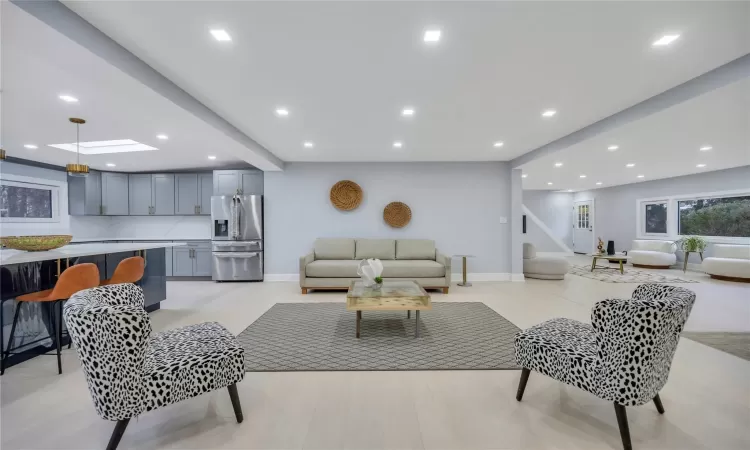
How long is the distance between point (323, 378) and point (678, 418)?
2248mm

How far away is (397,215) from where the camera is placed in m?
6.24

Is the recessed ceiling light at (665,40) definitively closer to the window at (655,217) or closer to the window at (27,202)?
the window at (27,202)

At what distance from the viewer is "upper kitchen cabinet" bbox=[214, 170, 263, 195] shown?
6.38 metres

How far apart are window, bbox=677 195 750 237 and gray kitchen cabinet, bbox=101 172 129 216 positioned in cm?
1360

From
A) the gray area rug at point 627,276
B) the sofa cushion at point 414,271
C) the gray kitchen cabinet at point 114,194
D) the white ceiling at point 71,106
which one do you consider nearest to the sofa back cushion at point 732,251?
the gray area rug at point 627,276

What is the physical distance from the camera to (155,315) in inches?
163

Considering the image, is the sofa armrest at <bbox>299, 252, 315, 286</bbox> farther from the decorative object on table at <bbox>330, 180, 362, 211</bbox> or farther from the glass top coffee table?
the glass top coffee table

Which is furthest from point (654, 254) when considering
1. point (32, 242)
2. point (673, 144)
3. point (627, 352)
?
point (32, 242)

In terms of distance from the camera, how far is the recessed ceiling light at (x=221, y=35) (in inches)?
81.7

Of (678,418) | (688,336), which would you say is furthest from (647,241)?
(678,418)

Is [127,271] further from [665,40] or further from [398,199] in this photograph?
[665,40]

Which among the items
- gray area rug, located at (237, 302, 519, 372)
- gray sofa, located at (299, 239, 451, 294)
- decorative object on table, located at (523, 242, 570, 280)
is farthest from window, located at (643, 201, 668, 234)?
gray area rug, located at (237, 302, 519, 372)

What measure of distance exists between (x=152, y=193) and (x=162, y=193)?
22 cm

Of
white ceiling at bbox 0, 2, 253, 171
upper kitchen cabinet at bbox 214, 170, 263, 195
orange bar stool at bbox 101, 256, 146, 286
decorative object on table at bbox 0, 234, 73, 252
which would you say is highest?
white ceiling at bbox 0, 2, 253, 171
